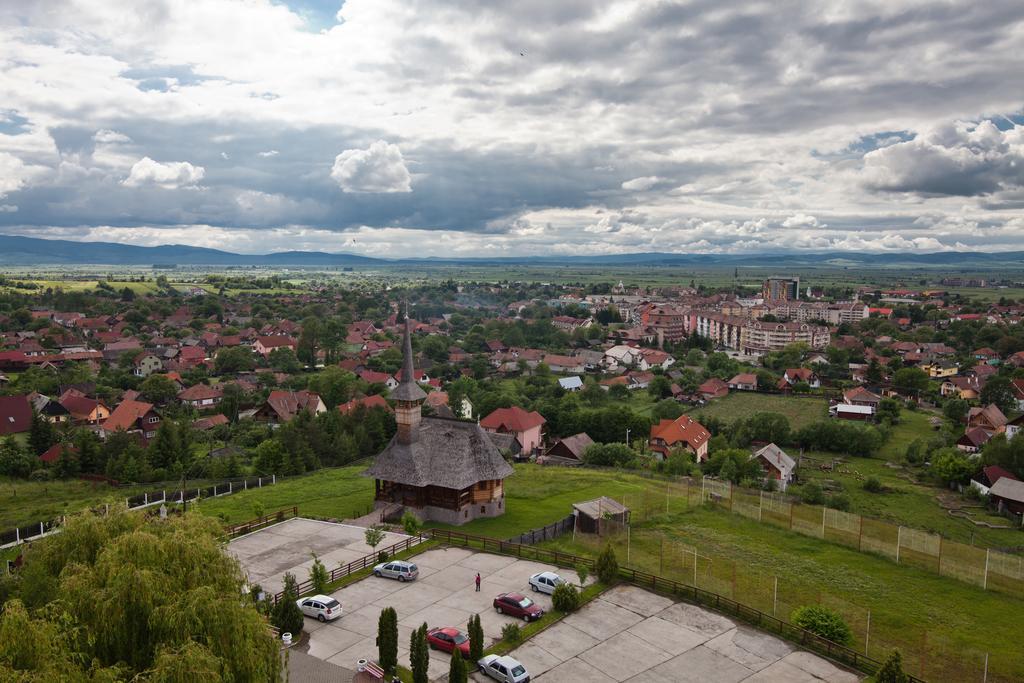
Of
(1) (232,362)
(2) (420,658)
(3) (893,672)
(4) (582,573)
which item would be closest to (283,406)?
(1) (232,362)

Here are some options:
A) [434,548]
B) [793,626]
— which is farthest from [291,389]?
[793,626]

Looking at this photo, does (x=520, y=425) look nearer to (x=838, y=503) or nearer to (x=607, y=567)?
(x=838, y=503)

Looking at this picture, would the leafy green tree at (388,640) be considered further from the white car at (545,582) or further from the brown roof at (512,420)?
the brown roof at (512,420)

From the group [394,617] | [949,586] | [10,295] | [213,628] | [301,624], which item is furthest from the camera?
[10,295]

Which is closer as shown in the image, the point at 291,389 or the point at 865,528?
the point at 865,528

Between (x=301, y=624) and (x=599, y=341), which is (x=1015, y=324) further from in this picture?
(x=301, y=624)

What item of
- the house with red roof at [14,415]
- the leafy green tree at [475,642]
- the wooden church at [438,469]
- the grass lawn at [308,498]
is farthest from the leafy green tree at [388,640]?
the house with red roof at [14,415]
